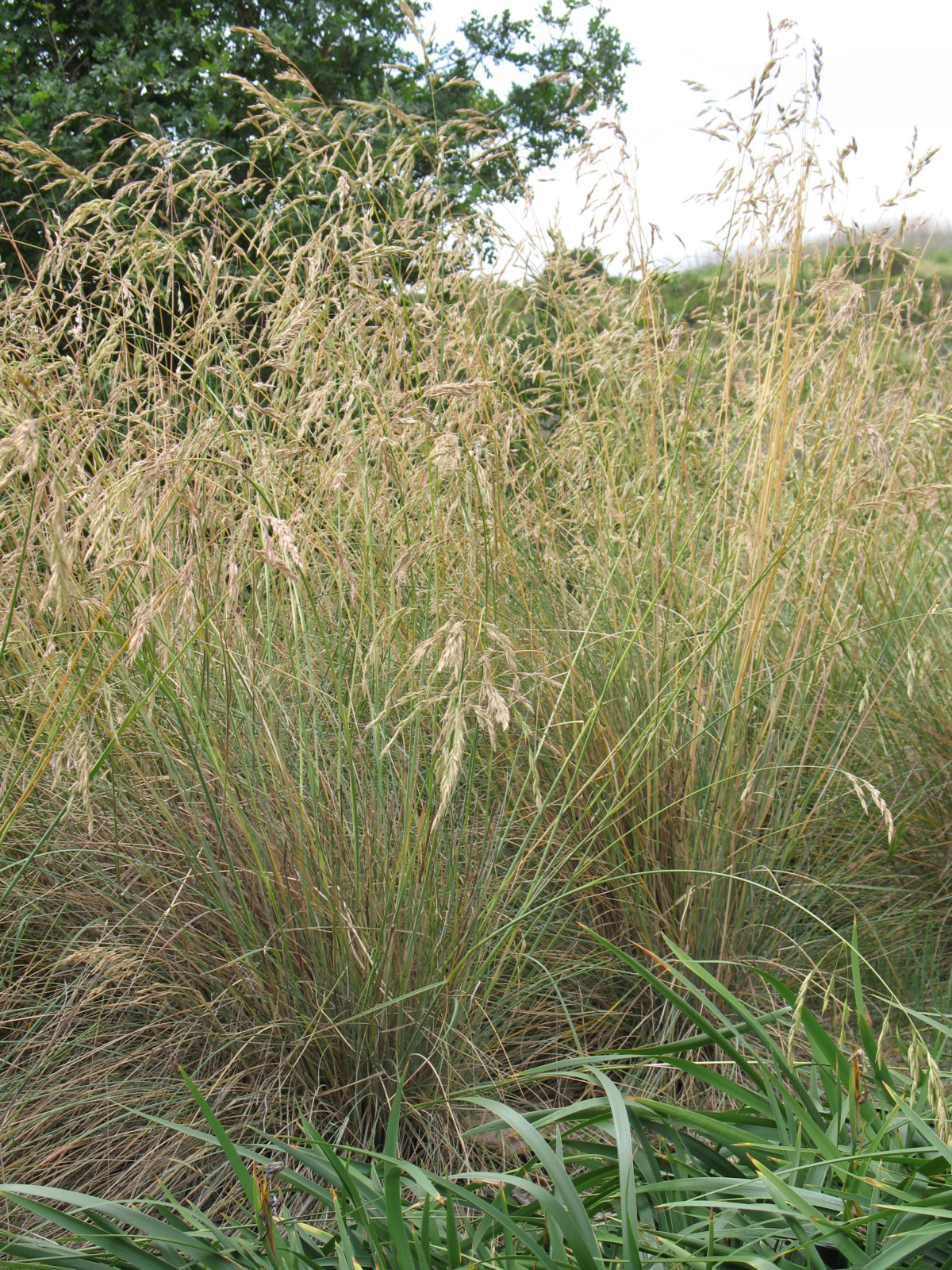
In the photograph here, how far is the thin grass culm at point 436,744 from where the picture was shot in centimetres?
152

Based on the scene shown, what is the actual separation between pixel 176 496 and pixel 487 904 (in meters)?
0.92

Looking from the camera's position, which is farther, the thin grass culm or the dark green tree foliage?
the dark green tree foliage

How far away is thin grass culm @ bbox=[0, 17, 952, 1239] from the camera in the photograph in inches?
59.9

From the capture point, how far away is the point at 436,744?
61.6 inches

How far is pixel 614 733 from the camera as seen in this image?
2100 millimetres

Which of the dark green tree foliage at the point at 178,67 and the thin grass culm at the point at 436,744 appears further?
the dark green tree foliage at the point at 178,67

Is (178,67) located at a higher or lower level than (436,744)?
higher

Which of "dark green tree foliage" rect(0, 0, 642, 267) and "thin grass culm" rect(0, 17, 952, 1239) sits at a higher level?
"dark green tree foliage" rect(0, 0, 642, 267)

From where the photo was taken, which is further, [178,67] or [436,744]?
[178,67]

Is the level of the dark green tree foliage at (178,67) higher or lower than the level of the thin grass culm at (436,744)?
higher

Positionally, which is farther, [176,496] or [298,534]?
[298,534]

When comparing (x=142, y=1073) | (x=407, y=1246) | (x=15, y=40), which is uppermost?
(x=15, y=40)

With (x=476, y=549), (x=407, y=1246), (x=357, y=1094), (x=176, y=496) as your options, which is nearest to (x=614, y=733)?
(x=476, y=549)

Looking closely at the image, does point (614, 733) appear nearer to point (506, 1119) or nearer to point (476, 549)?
point (476, 549)
